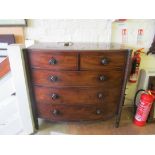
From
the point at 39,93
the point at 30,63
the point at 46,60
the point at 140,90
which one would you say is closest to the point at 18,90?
the point at 39,93

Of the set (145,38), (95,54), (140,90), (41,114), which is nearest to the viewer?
(95,54)

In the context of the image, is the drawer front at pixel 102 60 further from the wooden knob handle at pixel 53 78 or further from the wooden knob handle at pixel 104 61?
the wooden knob handle at pixel 53 78

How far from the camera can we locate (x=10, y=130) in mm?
1847

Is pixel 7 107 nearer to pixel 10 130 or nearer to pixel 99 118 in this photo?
pixel 10 130

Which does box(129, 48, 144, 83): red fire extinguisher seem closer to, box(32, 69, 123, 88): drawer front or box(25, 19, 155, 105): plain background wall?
box(25, 19, 155, 105): plain background wall

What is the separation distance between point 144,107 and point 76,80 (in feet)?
2.90

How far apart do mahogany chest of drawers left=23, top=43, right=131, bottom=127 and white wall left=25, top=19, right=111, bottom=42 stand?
258mm

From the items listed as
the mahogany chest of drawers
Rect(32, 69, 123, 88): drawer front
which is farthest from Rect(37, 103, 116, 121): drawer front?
Rect(32, 69, 123, 88): drawer front

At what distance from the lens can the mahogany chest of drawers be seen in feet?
4.60

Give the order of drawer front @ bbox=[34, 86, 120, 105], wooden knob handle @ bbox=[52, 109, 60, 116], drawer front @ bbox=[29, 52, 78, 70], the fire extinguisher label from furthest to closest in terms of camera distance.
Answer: the fire extinguisher label < wooden knob handle @ bbox=[52, 109, 60, 116] < drawer front @ bbox=[34, 86, 120, 105] < drawer front @ bbox=[29, 52, 78, 70]

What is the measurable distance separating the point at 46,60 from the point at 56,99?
0.43 m

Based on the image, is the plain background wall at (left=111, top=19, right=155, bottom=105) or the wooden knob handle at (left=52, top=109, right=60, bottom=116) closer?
the wooden knob handle at (left=52, top=109, right=60, bottom=116)

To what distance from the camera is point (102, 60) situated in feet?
4.64

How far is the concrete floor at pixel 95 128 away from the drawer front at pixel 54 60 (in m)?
0.80
